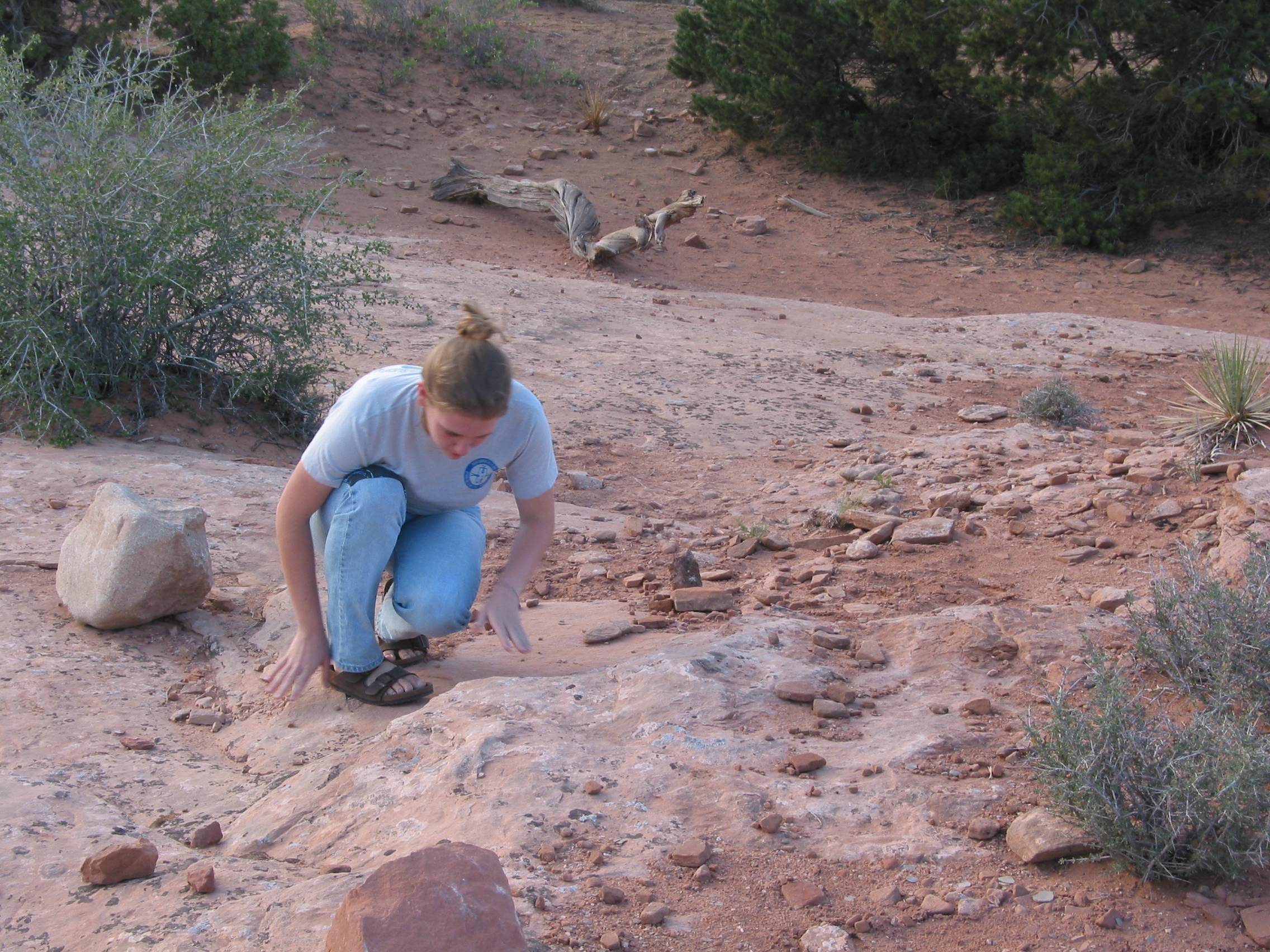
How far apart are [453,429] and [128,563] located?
1318mm

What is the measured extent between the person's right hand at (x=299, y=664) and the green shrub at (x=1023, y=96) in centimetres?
1072

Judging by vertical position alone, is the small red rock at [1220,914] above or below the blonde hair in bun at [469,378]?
below

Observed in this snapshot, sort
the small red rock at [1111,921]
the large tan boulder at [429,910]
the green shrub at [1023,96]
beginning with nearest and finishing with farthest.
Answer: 1. the large tan boulder at [429,910]
2. the small red rock at [1111,921]
3. the green shrub at [1023,96]

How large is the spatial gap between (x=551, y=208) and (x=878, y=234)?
13.2 ft

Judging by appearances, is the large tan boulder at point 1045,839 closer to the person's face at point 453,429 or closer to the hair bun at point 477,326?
the person's face at point 453,429

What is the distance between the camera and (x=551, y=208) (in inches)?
429

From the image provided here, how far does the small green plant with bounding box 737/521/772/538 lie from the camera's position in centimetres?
411

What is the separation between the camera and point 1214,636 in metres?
2.50

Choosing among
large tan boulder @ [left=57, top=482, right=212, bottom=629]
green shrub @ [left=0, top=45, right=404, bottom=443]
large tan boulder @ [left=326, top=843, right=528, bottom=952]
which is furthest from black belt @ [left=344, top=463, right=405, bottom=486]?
green shrub @ [left=0, top=45, right=404, bottom=443]

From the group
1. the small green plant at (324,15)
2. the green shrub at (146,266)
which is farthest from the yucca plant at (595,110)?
the green shrub at (146,266)

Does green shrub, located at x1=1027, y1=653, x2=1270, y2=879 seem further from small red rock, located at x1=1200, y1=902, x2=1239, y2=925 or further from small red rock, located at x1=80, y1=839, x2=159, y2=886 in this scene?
small red rock, located at x1=80, y1=839, x2=159, y2=886

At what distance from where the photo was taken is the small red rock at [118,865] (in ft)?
6.26

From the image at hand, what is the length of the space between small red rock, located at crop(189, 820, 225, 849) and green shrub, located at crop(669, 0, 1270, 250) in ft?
36.8

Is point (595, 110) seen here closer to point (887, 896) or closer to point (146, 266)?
point (146, 266)
